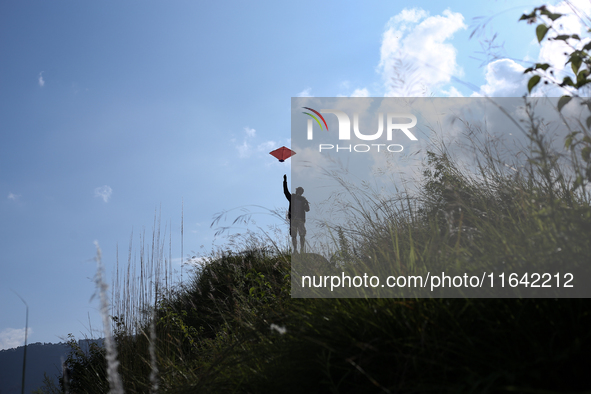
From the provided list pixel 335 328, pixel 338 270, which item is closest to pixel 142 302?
pixel 338 270

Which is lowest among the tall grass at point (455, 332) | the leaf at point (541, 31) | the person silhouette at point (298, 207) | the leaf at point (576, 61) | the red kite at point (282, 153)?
the tall grass at point (455, 332)

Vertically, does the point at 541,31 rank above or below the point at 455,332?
above

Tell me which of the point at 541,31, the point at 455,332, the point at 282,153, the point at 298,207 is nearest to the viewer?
the point at 455,332

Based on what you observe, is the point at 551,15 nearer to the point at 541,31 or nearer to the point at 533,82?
the point at 541,31

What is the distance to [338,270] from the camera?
2.29m

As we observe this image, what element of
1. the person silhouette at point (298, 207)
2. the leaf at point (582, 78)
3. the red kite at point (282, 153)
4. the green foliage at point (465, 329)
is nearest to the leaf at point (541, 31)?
the green foliage at point (465, 329)

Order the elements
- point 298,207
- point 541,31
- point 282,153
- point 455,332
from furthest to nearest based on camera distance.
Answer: point 282,153 < point 298,207 < point 541,31 < point 455,332

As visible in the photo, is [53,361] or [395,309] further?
[53,361]

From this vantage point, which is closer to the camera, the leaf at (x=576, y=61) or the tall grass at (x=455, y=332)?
the tall grass at (x=455, y=332)

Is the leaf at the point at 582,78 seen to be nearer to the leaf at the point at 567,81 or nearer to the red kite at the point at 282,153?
the leaf at the point at 567,81

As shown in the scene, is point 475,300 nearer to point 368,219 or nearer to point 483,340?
point 483,340

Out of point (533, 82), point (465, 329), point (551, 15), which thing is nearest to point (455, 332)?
point (465, 329)

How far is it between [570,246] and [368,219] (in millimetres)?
1386

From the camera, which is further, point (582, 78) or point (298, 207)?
point (298, 207)
